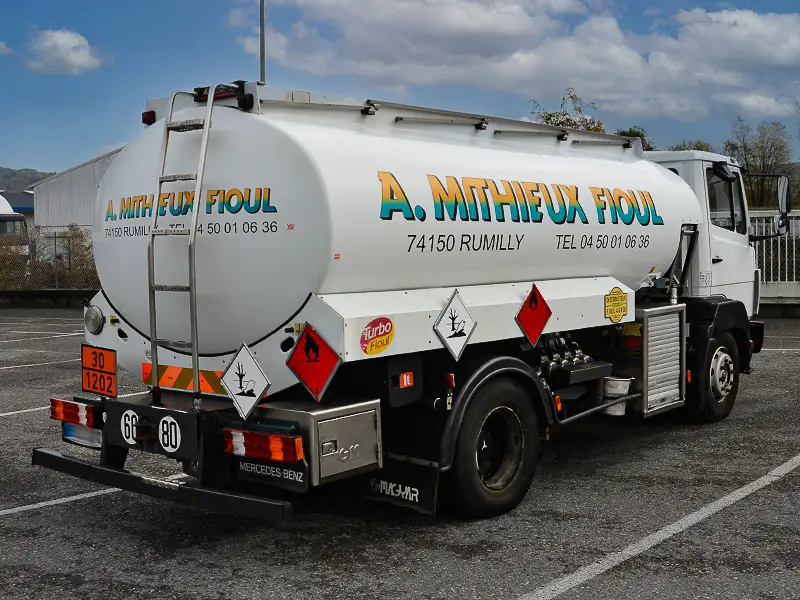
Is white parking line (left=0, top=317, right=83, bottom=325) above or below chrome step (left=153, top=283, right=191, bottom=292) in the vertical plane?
below

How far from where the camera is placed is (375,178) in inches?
209

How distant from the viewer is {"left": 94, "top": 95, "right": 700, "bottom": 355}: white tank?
5070mm

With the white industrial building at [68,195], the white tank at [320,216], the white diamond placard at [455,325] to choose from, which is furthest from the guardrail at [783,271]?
the white industrial building at [68,195]

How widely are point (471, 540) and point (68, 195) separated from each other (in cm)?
4222

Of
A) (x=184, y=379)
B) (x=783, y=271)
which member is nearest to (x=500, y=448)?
(x=184, y=379)

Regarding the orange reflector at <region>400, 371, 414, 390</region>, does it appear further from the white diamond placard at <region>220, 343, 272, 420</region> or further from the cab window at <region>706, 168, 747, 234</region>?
the cab window at <region>706, 168, 747, 234</region>

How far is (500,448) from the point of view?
6156 millimetres

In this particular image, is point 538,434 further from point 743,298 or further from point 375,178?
point 743,298

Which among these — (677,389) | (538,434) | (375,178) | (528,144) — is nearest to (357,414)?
(375,178)

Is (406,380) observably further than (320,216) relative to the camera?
Yes

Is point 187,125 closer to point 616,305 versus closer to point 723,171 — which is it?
point 616,305

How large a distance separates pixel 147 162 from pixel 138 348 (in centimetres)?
122

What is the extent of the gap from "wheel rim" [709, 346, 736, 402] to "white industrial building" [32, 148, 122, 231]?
3615 centimetres

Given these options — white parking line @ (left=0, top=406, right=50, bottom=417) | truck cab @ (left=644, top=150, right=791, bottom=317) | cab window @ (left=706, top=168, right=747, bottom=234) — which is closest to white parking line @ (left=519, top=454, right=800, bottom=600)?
truck cab @ (left=644, top=150, right=791, bottom=317)
